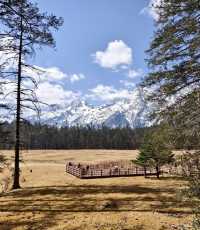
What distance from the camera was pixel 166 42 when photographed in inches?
639

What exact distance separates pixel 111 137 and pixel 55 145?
87.2ft

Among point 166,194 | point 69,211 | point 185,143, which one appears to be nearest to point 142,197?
point 166,194

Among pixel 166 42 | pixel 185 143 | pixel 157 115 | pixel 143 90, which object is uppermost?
pixel 166 42

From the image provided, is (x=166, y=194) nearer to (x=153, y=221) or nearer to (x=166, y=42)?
(x=153, y=221)

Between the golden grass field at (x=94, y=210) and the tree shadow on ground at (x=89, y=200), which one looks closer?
the golden grass field at (x=94, y=210)

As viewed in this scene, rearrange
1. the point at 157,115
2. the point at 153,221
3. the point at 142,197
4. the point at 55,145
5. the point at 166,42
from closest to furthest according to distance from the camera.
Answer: the point at 153,221, the point at 166,42, the point at 157,115, the point at 142,197, the point at 55,145

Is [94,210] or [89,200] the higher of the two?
[89,200]

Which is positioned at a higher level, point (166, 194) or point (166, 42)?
point (166, 42)

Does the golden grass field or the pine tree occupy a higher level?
the pine tree

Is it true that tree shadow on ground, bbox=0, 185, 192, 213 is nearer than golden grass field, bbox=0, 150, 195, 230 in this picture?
No

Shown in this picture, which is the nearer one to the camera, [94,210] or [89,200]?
[94,210]

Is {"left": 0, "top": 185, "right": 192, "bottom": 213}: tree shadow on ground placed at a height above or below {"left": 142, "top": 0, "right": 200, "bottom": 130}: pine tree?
below

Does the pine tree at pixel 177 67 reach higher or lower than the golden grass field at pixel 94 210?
higher

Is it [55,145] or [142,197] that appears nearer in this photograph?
[142,197]
